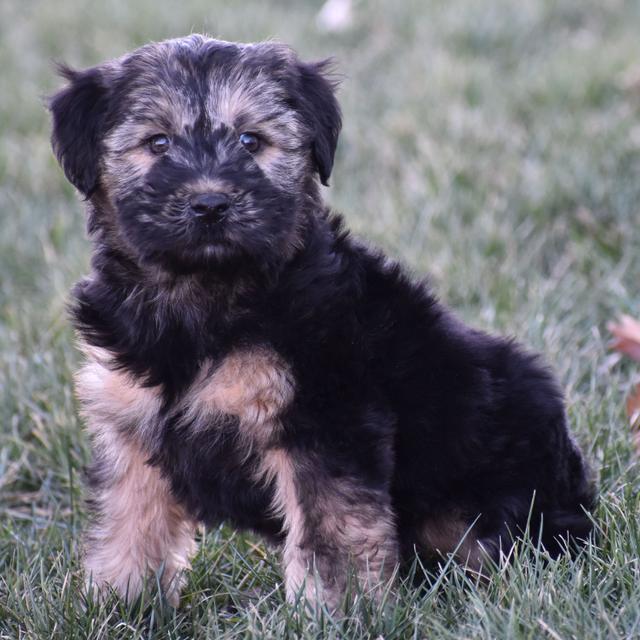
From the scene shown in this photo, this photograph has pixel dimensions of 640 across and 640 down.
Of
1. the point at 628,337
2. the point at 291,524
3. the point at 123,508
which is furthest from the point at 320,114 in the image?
the point at 628,337

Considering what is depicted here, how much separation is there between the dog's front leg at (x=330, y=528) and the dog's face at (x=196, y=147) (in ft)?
2.18

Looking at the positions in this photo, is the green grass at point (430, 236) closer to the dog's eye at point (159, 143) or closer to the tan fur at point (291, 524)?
the tan fur at point (291, 524)

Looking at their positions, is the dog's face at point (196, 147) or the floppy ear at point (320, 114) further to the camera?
the floppy ear at point (320, 114)

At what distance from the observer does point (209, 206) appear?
9.84 feet

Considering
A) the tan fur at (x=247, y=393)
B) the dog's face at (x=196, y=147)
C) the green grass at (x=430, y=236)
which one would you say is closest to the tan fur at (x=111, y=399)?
the tan fur at (x=247, y=393)

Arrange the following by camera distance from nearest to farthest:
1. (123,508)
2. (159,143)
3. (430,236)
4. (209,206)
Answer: (209,206)
(159,143)
(123,508)
(430,236)

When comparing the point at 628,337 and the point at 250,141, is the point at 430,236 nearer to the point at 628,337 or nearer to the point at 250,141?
the point at 628,337

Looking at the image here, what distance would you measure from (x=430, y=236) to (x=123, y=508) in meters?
3.17

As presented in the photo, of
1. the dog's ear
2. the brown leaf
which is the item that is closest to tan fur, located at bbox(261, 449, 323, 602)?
the dog's ear

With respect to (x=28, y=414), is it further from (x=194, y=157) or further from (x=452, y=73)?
(x=452, y=73)

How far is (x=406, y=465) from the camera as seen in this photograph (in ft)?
11.0

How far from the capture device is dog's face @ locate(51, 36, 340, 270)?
10.0ft

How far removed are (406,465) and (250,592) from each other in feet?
2.18

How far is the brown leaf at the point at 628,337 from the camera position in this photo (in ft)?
15.7
